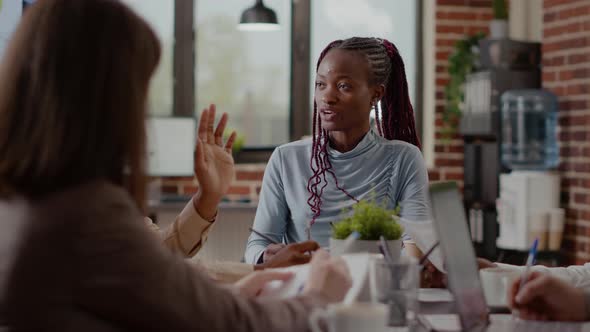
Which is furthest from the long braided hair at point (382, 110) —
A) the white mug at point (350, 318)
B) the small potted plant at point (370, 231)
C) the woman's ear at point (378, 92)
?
the white mug at point (350, 318)

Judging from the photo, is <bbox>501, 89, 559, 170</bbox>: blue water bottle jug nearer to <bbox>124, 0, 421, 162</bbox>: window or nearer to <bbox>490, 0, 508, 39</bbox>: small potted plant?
<bbox>490, 0, 508, 39</bbox>: small potted plant

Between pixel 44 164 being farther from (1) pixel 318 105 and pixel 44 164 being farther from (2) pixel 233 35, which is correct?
(2) pixel 233 35

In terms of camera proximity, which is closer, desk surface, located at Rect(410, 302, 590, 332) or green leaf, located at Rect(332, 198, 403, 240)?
desk surface, located at Rect(410, 302, 590, 332)

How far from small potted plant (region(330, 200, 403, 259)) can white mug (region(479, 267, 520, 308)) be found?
0.57 ft

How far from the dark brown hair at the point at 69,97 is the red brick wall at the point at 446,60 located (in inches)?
177

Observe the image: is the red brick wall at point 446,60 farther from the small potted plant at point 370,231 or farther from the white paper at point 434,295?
the small potted plant at point 370,231

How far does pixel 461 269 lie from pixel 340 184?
101 centimetres

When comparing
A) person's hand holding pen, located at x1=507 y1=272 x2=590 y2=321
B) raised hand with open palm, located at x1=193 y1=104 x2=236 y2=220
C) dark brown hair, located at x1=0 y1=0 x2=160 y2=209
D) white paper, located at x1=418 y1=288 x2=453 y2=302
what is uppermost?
dark brown hair, located at x1=0 y1=0 x2=160 y2=209

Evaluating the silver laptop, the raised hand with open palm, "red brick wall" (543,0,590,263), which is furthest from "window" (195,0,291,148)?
the silver laptop

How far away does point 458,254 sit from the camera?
124 centimetres

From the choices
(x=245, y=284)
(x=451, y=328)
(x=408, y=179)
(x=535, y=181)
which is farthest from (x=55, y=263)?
(x=535, y=181)

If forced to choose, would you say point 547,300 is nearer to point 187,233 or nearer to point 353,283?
point 353,283

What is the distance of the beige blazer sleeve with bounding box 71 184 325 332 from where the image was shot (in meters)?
0.93

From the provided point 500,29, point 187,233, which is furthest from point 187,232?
point 500,29
